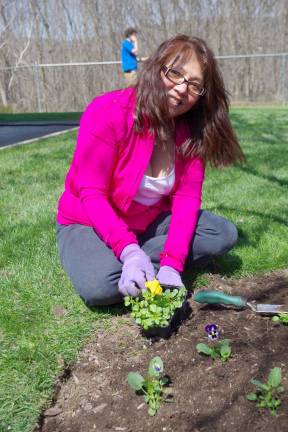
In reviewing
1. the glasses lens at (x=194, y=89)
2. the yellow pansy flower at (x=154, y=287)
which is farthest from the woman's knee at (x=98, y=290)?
the glasses lens at (x=194, y=89)

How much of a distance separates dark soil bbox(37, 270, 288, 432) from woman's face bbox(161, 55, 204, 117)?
0.99m

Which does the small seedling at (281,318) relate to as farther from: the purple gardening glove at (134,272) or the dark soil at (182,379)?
the purple gardening glove at (134,272)

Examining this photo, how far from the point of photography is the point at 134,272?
1.93 meters

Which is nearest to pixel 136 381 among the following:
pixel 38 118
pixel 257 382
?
pixel 257 382

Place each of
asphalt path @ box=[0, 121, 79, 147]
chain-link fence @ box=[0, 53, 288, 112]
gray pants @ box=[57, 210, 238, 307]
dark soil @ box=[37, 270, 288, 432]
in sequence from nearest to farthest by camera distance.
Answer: dark soil @ box=[37, 270, 288, 432] → gray pants @ box=[57, 210, 238, 307] → asphalt path @ box=[0, 121, 79, 147] → chain-link fence @ box=[0, 53, 288, 112]

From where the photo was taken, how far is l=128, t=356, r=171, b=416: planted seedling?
5.50 ft

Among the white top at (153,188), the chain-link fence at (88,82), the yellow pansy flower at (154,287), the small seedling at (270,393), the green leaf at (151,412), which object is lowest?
the chain-link fence at (88,82)

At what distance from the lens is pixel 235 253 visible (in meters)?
2.95

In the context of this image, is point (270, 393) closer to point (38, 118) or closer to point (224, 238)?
point (224, 238)

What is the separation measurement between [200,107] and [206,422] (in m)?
1.38

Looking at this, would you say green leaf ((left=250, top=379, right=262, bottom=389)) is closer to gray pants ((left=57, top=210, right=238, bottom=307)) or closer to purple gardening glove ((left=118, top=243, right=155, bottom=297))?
purple gardening glove ((left=118, top=243, right=155, bottom=297))

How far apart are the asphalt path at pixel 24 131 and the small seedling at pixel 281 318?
5463mm

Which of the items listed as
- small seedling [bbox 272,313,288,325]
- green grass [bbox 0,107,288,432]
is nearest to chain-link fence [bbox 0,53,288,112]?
green grass [bbox 0,107,288,432]

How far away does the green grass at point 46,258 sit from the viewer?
186cm
